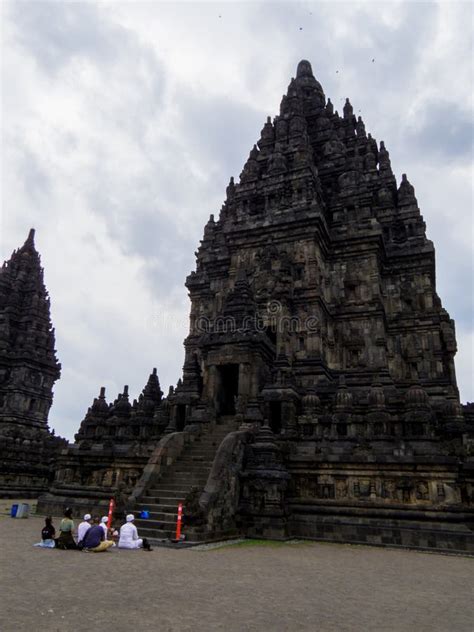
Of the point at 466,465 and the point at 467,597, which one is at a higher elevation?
the point at 466,465

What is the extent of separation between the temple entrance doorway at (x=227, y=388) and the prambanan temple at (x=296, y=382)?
0.38 ft

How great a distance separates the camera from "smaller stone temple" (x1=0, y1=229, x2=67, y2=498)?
37156 mm

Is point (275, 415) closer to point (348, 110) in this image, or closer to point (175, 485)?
point (175, 485)

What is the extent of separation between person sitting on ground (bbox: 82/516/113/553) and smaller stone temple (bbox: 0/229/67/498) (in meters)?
27.0

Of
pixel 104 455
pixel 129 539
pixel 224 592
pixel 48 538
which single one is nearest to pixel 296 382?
pixel 104 455

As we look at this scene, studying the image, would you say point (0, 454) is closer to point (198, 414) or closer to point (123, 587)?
point (198, 414)

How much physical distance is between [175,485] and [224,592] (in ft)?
31.2

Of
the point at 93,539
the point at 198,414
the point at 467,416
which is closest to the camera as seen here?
the point at 93,539

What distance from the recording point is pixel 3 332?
4619 cm

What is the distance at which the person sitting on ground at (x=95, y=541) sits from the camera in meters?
12.1

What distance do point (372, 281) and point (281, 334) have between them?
26.5ft

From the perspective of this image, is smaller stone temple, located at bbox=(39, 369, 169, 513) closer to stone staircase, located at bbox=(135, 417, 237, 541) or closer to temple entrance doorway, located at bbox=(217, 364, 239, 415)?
stone staircase, located at bbox=(135, 417, 237, 541)

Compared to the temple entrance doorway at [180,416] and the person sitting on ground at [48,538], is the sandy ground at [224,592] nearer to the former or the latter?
the person sitting on ground at [48,538]

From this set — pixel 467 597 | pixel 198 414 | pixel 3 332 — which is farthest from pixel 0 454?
pixel 467 597
